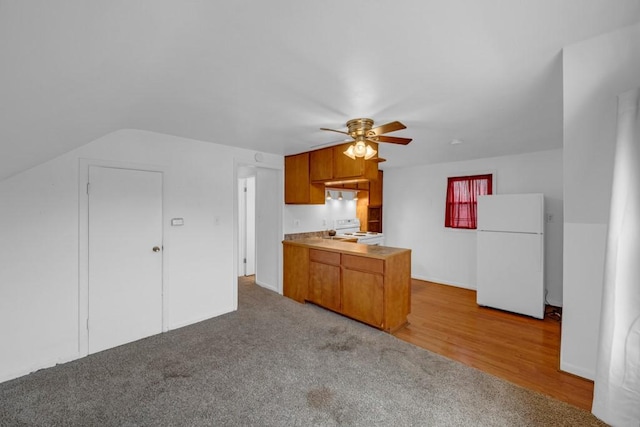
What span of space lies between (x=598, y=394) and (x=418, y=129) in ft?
8.31

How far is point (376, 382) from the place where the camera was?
2184mm

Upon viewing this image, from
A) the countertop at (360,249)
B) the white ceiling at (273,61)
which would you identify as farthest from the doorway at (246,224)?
the white ceiling at (273,61)

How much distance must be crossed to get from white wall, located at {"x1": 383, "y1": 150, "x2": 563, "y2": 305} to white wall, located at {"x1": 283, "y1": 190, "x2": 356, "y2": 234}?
3.31 ft

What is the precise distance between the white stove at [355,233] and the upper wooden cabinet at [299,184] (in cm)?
121

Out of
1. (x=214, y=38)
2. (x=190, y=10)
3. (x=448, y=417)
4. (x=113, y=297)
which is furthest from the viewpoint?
(x=113, y=297)

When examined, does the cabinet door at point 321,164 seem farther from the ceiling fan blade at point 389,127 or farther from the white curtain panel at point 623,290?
the white curtain panel at point 623,290

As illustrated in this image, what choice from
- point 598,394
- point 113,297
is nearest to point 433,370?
point 598,394

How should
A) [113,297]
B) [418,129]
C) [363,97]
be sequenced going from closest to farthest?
[363,97]
[113,297]
[418,129]

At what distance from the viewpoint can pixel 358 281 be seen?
3.29 metres

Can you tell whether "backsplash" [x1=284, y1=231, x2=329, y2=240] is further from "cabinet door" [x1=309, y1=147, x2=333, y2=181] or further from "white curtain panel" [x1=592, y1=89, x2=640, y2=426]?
"white curtain panel" [x1=592, y1=89, x2=640, y2=426]

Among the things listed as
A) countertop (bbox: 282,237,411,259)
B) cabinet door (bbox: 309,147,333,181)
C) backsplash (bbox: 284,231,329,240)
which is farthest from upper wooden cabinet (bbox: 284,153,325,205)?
countertop (bbox: 282,237,411,259)

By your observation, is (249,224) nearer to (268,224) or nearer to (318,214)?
(268,224)

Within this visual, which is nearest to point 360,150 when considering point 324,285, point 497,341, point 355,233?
point 324,285

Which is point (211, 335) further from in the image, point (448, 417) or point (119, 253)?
point (448, 417)
